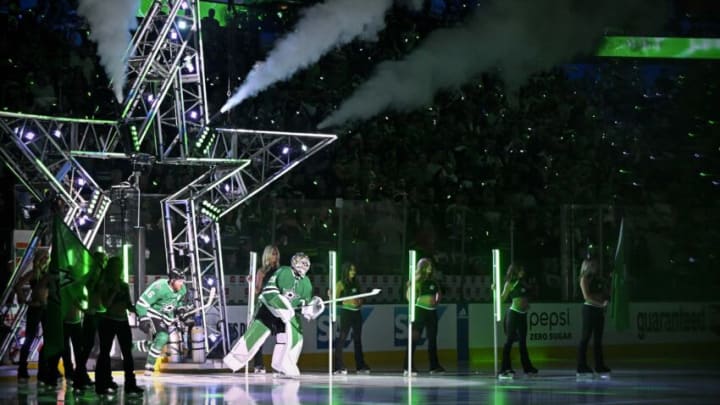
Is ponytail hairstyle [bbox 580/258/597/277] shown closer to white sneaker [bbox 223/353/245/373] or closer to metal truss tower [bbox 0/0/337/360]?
metal truss tower [bbox 0/0/337/360]

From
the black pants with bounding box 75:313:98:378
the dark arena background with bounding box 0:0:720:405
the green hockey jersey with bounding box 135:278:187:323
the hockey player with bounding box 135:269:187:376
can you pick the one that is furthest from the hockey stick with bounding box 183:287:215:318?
the black pants with bounding box 75:313:98:378

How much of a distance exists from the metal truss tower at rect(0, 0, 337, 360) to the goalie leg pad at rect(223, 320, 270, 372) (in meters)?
1.26

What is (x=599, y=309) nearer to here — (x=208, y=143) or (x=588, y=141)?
(x=208, y=143)

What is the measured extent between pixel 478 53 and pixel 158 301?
12.2 metres

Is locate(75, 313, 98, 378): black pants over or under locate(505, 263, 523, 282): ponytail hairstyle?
under

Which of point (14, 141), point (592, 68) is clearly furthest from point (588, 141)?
point (14, 141)

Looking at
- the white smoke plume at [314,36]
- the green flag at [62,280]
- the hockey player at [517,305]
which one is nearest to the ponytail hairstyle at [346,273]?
the hockey player at [517,305]

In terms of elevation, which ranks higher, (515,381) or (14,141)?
(14,141)

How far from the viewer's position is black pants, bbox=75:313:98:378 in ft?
65.0

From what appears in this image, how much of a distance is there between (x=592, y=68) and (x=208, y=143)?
1643 centimetres

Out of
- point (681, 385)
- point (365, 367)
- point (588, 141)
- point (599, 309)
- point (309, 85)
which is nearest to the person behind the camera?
point (681, 385)

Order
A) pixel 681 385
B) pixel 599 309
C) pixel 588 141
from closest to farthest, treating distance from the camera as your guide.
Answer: pixel 681 385
pixel 599 309
pixel 588 141

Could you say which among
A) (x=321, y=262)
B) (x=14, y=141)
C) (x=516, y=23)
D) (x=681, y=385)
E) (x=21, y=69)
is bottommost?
(x=681, y=385)

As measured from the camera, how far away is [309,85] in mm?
31125
